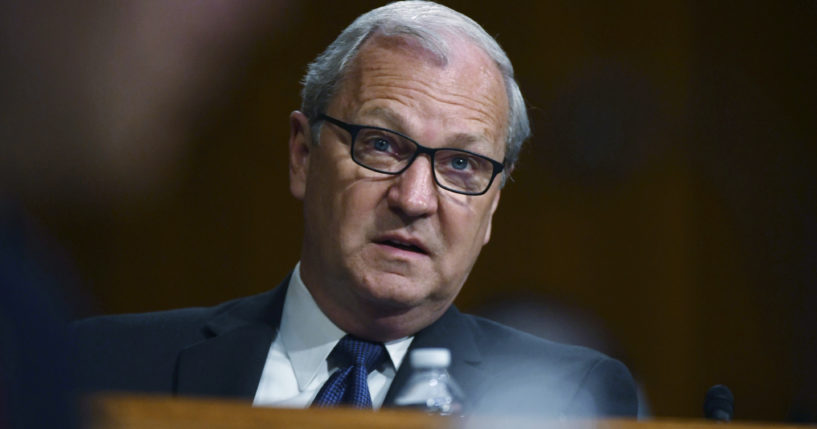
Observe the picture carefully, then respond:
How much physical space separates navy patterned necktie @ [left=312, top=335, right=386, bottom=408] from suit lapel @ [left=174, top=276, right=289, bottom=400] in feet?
0.40

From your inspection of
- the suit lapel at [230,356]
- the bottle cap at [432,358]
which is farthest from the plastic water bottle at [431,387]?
the suit lapel at [230,356]

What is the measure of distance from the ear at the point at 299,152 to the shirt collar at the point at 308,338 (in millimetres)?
172

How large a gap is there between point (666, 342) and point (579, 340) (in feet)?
0.76

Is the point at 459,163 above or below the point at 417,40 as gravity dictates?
below

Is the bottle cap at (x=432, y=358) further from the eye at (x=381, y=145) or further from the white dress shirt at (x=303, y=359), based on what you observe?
the eye at (x=381, y=145)

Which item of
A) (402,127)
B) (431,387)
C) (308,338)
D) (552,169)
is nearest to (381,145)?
(402,127)

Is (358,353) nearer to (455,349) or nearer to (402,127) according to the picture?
(455,349)

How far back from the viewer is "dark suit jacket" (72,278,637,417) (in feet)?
4.67

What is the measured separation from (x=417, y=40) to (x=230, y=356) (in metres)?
0.61

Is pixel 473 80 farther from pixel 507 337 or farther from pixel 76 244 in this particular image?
pixel 76 244

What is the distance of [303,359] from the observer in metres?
1.46

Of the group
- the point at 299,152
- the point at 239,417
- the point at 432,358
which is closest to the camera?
the point at 239,417

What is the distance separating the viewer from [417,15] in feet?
5.16

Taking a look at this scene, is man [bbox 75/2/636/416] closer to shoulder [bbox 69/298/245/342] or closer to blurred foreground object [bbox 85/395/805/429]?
shoulder [bbox 69/298/245/342]
